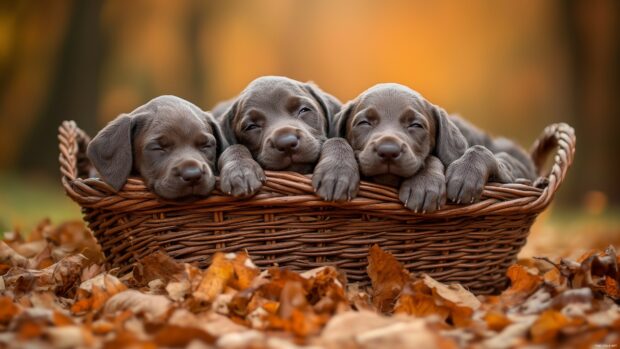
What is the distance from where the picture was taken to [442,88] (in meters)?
12.1

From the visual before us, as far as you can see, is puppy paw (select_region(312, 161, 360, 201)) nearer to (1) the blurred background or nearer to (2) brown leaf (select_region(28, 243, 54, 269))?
(2) brown leaf (select_region(28, 243, 54, 269))

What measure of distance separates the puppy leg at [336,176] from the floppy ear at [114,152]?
1.01m

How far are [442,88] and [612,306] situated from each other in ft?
30.4

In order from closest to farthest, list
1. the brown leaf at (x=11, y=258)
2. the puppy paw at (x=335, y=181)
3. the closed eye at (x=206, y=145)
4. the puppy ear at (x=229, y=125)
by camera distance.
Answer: the puppy paw at (x=335, y=181) → the closed eye at (x=206, y=145) → the puppy ear at (x=229, y=125) → the brown leaf at (x=11, y=258)

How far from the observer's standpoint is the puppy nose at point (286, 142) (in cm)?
358

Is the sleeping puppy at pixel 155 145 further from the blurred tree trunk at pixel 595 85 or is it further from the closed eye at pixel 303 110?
the blurred tree trunk at pixel 595 85

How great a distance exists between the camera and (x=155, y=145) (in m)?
3.67

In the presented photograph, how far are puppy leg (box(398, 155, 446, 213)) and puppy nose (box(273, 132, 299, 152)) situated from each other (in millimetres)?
593

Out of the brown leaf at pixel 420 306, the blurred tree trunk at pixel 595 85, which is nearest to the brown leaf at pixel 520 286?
the brown leaf at pixel 420 306

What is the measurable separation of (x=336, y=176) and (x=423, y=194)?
0.44 m

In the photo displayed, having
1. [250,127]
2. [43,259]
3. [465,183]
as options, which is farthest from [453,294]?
[43,259]

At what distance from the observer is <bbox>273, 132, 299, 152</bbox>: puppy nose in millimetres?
3582

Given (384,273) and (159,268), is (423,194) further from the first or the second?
(159,268)

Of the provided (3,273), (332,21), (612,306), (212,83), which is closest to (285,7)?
(332,21)
